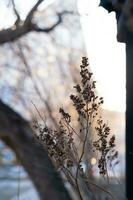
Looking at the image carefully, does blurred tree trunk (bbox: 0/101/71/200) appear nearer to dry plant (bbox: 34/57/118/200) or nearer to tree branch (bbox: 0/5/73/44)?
dry plant (bbox: 34/57/118/200)

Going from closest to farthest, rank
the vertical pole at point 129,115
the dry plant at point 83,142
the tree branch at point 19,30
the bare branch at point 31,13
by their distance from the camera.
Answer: the dry plant at point 83,142
the vertical pole at point 129,115
the tree branch at point 19,30
the bare branch at point 31,13

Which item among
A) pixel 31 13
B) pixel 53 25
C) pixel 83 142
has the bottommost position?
pixel 83 142

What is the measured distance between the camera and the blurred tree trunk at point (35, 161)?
5332 millimetres

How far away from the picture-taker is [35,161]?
5.43m

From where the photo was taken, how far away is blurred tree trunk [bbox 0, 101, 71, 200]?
533 cm

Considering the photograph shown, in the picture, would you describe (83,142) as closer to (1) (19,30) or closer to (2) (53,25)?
(1) (19,30)

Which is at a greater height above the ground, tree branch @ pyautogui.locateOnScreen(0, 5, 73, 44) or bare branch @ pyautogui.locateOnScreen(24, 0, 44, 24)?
bare branch @ pyautogui.locateOnScreen(24, 0, 44, 24)

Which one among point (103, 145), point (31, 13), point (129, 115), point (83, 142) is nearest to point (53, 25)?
point (31, 13)

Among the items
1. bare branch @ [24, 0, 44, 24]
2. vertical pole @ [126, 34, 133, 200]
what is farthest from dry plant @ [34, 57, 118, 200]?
bare branch @ [24, 0, 44, 24]

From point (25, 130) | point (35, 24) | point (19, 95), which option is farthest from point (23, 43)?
point (25, 130)

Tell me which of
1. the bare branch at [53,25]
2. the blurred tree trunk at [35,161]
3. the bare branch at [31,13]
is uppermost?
the bare branch at [53,25]

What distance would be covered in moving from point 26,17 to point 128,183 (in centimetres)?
522

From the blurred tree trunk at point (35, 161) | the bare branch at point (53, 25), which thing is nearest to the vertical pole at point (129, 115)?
the blurred tree trunk at point (35, 161)

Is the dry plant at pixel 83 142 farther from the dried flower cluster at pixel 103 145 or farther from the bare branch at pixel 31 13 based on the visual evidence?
the bare branch at pixel 31 13
